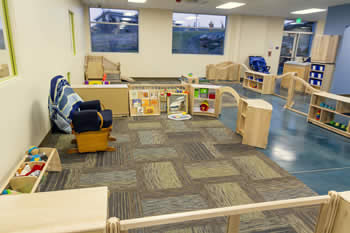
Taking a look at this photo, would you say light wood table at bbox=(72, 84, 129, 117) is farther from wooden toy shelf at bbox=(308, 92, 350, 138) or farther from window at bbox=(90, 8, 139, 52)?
window at bbox=(90, 8, 139, 52)

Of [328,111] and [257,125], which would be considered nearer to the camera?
[257,125]

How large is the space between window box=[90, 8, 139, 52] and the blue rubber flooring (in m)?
6.53

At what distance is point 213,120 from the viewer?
5.30m

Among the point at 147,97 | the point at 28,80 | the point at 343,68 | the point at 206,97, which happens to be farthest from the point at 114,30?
the point at 343,68

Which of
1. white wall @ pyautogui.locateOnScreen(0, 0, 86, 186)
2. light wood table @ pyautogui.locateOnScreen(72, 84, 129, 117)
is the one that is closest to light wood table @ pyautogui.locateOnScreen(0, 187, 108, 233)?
white wall @ pyautogui.locateOnScreen(0, 0, 86, 186)

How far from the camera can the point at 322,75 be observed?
8086mm

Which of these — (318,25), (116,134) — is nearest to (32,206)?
(116,134)

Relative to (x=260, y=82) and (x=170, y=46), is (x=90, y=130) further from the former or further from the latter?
(x=170, y=46)

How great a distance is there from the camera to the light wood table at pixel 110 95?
16.4 ft

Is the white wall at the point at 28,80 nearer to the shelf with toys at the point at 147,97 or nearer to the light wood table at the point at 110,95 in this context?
the light wood table at the point at 110,95

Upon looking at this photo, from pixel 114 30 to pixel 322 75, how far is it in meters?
8.09

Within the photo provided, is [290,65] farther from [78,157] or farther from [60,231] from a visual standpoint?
[60,231]

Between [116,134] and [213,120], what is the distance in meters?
2.08

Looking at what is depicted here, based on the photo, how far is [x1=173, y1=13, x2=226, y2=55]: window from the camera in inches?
432
